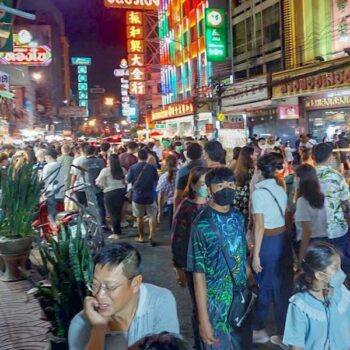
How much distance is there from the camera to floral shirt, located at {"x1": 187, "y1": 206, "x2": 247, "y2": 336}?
3266 millimetres

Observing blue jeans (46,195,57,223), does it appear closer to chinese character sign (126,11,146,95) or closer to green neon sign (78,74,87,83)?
chinese character sign (126,11,146,95)

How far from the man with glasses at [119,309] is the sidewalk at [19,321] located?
1.97 m

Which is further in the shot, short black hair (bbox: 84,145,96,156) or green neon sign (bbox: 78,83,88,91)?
green neon sign (bbox: 78,83,88,91)

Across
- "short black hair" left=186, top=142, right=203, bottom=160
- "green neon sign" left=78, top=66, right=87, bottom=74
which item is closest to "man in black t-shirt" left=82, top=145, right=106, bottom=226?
"short black hair" left=186, top=142, right=203, bottom=160

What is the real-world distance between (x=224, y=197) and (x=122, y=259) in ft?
4.58

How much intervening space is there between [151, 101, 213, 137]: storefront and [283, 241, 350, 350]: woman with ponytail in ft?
89.9

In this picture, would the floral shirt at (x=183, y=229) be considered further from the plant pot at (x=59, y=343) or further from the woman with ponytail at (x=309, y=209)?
the plant pot at (x=59, y=343)

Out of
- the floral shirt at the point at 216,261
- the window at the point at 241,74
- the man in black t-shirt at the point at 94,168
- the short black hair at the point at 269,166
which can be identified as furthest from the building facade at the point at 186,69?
the floral shirt at the point at 216,261

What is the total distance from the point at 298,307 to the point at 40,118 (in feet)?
189

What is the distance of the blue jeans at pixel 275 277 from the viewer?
4.55 m

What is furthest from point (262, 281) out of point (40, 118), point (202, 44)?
point (40, 118)

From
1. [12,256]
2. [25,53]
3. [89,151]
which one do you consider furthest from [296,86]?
[12,256]

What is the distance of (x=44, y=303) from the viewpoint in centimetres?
397

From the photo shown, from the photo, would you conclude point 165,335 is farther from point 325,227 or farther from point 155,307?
point 325,227
